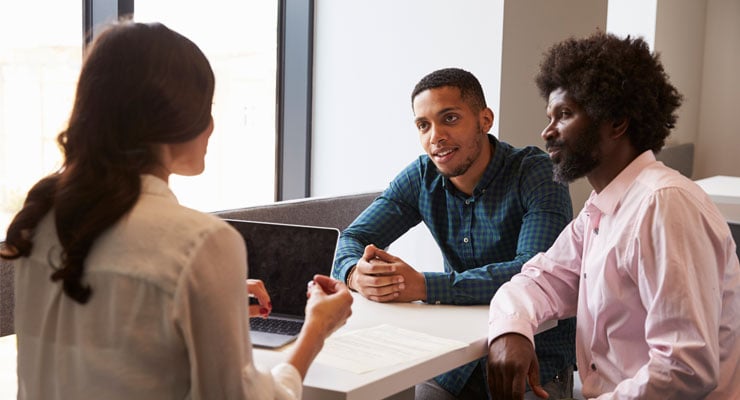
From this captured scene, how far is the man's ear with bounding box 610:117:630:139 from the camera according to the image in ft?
5.43

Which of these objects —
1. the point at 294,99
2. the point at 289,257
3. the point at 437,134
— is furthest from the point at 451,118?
the point at 294,99

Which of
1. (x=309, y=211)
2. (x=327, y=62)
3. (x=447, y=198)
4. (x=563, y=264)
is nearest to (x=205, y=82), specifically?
(x=563, y=264)

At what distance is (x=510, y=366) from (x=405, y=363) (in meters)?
0.24

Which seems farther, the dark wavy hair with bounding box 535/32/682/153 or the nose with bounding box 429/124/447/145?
the nose with bounding box 429/124/447/145

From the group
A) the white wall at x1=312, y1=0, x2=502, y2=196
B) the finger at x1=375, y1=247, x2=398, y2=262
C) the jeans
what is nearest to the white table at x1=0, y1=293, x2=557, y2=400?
the finger at x1=375, y1=247, x2=398, y2=262

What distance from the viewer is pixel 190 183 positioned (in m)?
3.64

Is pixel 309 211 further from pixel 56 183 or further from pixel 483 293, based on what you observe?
pixel 56 183

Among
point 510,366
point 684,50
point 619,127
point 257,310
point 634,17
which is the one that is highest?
point 634,17

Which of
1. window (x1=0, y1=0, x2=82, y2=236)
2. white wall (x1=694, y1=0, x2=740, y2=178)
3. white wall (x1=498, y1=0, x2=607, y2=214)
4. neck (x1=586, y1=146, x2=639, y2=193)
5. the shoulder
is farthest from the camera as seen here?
white wall (x1=694, y1=0, x2=740, y2=178)

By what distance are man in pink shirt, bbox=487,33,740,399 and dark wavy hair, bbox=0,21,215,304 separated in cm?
86

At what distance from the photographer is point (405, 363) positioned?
143 centimetres

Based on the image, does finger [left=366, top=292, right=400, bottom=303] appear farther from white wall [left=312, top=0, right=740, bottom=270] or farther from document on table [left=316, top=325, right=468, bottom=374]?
white wall [left=312, top=0, right=740, bottom=270]

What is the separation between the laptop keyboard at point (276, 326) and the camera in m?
1.60

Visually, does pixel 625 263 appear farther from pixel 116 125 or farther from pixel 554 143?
pixel 116 125
